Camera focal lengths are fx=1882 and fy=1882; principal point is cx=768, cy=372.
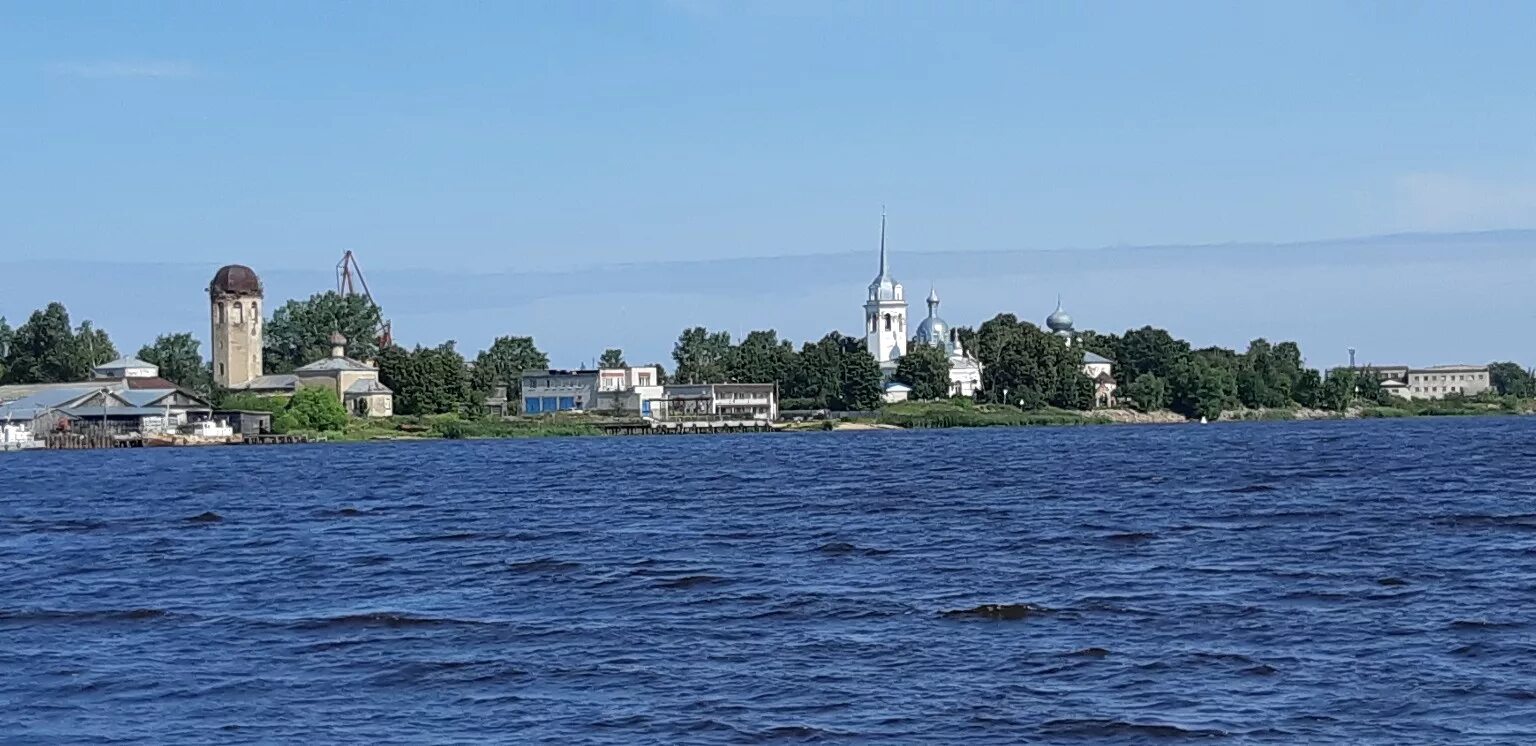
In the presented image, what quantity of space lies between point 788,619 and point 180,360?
152355 millimetres

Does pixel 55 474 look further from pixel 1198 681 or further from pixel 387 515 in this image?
pixel 1198 681

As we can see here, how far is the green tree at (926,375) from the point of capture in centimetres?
17462

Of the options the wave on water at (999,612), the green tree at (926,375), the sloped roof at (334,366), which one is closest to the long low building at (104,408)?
the sloped roof at (334,366)

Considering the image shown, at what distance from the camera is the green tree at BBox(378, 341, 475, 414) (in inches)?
5600

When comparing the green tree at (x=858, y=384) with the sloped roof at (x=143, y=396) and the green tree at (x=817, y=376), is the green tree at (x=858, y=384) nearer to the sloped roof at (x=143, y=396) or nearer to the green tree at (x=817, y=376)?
the green tree at (x=817, y=376)

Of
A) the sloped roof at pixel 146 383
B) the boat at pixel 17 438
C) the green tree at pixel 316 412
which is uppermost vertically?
the sloped roof at pixel 146 383

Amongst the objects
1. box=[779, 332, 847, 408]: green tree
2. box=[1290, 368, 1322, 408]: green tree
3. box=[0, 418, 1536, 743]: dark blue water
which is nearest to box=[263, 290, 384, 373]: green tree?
box=[779, 332, 847, 408]: green tree

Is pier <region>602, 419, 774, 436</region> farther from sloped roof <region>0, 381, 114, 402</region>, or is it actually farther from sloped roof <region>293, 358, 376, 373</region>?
sloped roof <region>0, 381, 114, 402</region>

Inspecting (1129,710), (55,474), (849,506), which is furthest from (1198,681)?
(55,474)

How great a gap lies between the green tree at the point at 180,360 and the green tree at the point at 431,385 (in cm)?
2128

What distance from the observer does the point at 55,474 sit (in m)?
76.1

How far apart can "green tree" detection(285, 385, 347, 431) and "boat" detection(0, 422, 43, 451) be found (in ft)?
59.5

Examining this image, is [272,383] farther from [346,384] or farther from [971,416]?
[971,416]

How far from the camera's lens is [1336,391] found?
18875cm
